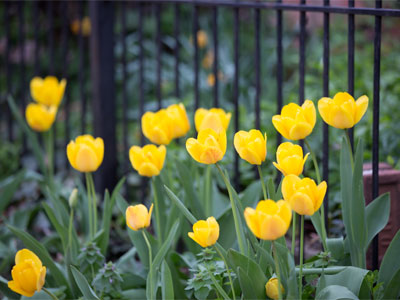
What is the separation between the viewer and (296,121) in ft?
5.00

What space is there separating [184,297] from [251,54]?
9.42ft

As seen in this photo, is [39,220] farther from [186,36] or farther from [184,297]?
[186,36]

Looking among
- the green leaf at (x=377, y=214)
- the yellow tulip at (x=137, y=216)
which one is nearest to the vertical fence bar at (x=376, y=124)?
the green leaf at (x=377, y=214)

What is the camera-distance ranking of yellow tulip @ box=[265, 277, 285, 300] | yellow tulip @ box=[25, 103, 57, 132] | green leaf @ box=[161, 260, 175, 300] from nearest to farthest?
yellow tulip @ box=[265, 277, 285, 300] → green leaf @ box=[161, 260, 175, 300] → yellow tulip @ box=[25, 103, 57, 132]

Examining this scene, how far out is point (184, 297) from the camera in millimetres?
1977

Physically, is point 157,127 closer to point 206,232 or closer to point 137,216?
point 137,216

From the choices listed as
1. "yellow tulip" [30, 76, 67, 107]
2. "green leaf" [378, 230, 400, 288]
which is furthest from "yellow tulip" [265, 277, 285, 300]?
"yellow tulip" [30, 76, 67, 107]

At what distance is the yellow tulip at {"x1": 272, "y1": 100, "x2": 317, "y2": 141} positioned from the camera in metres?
1.52

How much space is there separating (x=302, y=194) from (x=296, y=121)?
0.89 feet

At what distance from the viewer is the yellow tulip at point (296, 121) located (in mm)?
1523

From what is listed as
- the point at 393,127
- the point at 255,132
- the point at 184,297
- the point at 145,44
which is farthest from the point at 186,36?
the point at 255,132

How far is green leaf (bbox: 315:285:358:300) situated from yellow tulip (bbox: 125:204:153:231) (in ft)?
1.52

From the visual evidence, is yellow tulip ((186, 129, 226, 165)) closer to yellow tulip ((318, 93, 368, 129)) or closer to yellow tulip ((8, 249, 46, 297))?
yellow tulip ((318, 93, 368, 129))

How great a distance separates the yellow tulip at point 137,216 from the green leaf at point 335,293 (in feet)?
1.52
